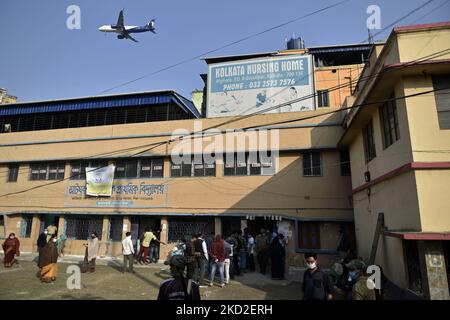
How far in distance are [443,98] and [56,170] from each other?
1947cm

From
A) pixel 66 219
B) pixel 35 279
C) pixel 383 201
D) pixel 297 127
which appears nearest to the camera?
pixel 383 201

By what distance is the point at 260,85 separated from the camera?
18938mm

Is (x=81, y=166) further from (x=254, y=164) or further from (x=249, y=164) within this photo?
(x=254, y=164)

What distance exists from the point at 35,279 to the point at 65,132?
1036 centimetres

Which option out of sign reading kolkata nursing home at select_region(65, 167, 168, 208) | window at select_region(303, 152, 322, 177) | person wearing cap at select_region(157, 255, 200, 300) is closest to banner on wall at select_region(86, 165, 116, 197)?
sign reading kolkata nursing home at select_region(65, 167, 168, 208)

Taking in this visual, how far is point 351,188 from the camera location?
528 inches

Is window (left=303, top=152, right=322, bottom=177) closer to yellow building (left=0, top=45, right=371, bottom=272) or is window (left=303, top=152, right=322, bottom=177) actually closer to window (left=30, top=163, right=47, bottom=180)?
yellow building (left=0, top=45, right=371, bottom=272)

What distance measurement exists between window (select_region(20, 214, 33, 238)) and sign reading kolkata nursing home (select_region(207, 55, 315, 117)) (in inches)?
518

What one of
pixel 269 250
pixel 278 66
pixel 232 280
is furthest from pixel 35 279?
pixel 278 66

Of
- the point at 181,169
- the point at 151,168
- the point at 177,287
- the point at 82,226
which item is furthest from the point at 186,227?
the point at 177,287

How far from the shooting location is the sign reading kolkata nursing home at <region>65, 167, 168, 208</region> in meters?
16.1

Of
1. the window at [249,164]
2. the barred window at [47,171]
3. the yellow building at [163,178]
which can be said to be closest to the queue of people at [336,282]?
the yellow building at [163,178]
